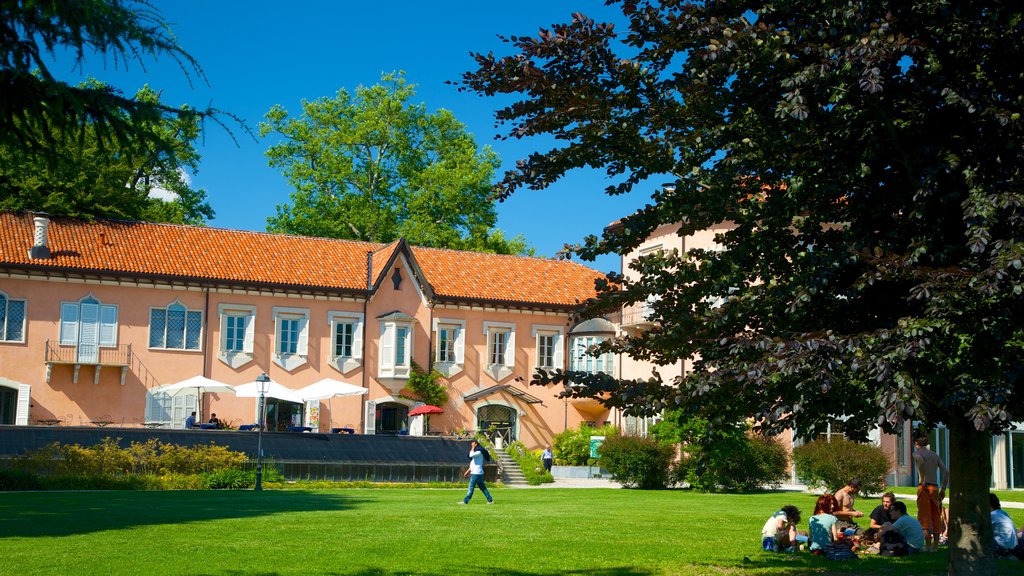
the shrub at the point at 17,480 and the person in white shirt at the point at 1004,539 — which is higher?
the person in white shirt at the point at 1004,539

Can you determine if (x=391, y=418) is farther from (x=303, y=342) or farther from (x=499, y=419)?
(x=303, y=342)

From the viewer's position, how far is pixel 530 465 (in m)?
40.8

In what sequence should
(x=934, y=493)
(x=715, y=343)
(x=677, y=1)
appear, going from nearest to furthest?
(x=715, y=343) < (x=677, y=1) < (x=934, y=493)

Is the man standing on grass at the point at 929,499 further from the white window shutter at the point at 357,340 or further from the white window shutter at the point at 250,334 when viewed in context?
the white window shutter at the point at 357,340

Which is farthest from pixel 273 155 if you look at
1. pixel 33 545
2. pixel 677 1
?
pixel 677 1

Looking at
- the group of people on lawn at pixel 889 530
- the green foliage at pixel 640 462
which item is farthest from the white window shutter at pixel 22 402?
the group of people on lawn at pixel 889 530

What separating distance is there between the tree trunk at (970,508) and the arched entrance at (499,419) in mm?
38020

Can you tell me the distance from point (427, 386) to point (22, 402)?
1644 centimetres

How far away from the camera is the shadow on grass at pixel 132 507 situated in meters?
17.0

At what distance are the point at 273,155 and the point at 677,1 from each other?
1951 inches

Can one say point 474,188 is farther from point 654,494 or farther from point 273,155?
point 654,494

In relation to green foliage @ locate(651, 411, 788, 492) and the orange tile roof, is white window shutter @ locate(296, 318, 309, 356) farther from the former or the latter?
green foliage @ locate(651, 411, 788, 492)

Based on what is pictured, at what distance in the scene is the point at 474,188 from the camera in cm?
5753

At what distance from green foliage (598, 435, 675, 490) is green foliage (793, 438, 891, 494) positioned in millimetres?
5168
